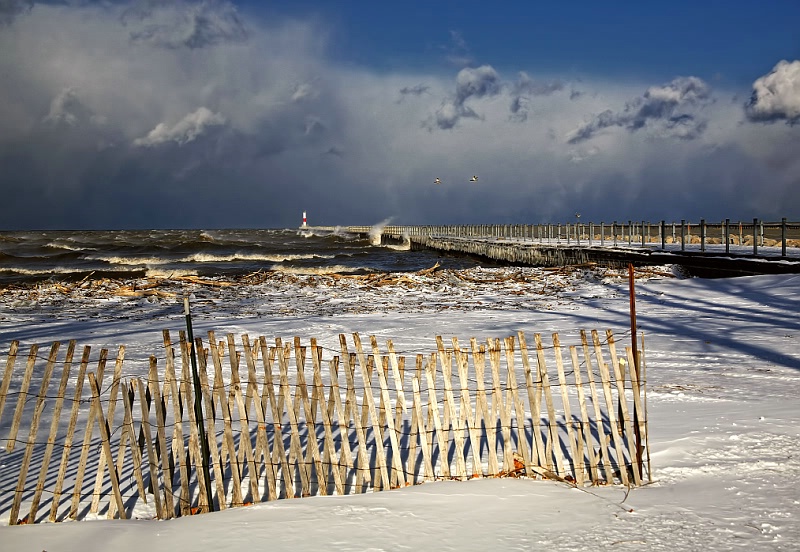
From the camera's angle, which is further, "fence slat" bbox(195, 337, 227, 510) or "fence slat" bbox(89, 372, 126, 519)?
"fence slat" bbox(195, 337, 227, 510)

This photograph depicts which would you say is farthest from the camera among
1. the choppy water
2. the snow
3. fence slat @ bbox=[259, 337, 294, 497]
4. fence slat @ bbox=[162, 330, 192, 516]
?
the choppy water

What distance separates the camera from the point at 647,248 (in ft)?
93.7

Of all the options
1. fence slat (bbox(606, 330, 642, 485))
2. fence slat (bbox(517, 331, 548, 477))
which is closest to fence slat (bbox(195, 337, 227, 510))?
fence slat (bbox(517, 331, 548, 477))

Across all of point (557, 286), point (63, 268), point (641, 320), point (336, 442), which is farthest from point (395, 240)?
point (336, 442)

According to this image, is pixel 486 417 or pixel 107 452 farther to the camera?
pixel 486 417

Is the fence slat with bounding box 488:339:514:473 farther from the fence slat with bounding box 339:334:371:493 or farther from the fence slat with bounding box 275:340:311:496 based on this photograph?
the fence slat with bounding box 275:340:311:496

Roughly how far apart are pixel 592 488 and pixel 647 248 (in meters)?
24.5

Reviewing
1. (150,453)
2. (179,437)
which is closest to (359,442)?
(179,437)

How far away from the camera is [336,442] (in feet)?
22.6

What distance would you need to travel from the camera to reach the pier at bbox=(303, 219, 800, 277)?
19.9m

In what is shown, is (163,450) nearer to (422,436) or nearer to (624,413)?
(422,436)

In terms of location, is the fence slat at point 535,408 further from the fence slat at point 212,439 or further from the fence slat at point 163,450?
the fence slat at point 163,450

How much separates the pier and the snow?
1768 mm

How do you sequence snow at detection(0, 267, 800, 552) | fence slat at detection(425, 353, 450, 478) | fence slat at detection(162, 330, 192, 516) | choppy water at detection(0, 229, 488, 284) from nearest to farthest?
snow at detection(0, 267, 800, 552), fence slat at detection(162, 330, 192, 516), fence slat at detection(425, 353, 450, 478), choppy water at detection(0, 229, 488, 284)
